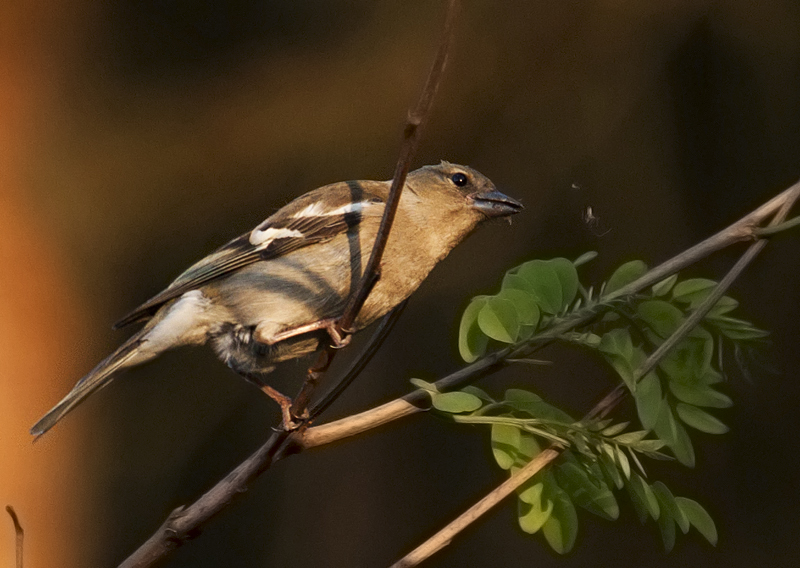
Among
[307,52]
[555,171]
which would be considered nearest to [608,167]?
[555,171]

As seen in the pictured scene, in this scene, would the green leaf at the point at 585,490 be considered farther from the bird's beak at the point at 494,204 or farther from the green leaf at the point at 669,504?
the bird's beak at the point at 494,204

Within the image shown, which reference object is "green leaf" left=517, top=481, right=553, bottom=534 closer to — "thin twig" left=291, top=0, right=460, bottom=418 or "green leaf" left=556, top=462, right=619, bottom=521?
"green leaf" left=556, top=462, right=619, bottom=521

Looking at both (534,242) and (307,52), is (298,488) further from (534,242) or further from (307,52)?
(307,52)

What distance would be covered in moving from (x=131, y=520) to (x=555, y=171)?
1.78m

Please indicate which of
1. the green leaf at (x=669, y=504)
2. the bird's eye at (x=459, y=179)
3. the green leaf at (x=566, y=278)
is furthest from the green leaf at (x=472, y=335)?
the bird's eye at (x=459, y=179)

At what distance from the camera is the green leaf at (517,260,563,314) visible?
49.6 inches

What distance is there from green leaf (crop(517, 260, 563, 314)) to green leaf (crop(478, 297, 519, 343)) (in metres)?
0.04

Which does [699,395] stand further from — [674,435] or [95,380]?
[95,380]

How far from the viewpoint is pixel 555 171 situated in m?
2.97

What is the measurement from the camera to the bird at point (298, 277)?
6.32 ft

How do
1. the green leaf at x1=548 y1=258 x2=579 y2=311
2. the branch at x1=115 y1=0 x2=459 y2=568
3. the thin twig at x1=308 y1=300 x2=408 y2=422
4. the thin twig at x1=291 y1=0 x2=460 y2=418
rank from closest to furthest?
1. the thin twig at x1=291 y1=0 x2=460 y2=418
2. the branch at x1=115 y1=0 x2=459 y2=568
3. the green leaf at x1=548 y1=258 x2=579 y2=311
4. the thin twig at x1=308 y1=300 x2=408 y2=422

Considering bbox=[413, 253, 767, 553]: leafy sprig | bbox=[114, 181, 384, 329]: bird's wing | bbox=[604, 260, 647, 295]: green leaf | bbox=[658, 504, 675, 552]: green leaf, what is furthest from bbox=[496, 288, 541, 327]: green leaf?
bbox=[114, 181, 384, 329]: bird's wing

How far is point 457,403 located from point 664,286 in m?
0.33

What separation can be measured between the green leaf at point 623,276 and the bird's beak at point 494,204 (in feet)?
2.68
